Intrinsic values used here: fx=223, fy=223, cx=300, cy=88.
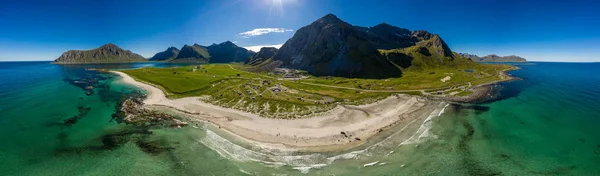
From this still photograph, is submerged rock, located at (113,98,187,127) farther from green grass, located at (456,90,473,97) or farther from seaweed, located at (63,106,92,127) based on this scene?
green grass, located at (456,90,473,97)

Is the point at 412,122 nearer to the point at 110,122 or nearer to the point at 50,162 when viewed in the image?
the point at 50,162

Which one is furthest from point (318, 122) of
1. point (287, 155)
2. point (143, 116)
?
point (143, 116)

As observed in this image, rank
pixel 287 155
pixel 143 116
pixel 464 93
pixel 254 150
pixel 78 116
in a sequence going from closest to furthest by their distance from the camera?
pixel 287 155
pixel 254 150
pixel 143 116
pixel 78 116
pixel 464 93

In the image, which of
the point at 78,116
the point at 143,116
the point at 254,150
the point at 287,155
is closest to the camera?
the point at 287,155

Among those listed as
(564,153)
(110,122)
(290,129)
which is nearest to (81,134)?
(110,122)

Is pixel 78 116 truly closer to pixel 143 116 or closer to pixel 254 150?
pixel 143 116

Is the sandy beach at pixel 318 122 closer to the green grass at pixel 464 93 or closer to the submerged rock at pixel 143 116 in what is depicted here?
the submerged rock at pixel 143 116

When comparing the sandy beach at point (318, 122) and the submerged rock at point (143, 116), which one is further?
the submerged rock at point (143, 116)

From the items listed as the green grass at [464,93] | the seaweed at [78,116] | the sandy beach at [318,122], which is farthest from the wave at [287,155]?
the green grass at [464,93]

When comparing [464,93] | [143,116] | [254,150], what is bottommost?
[254,150]
